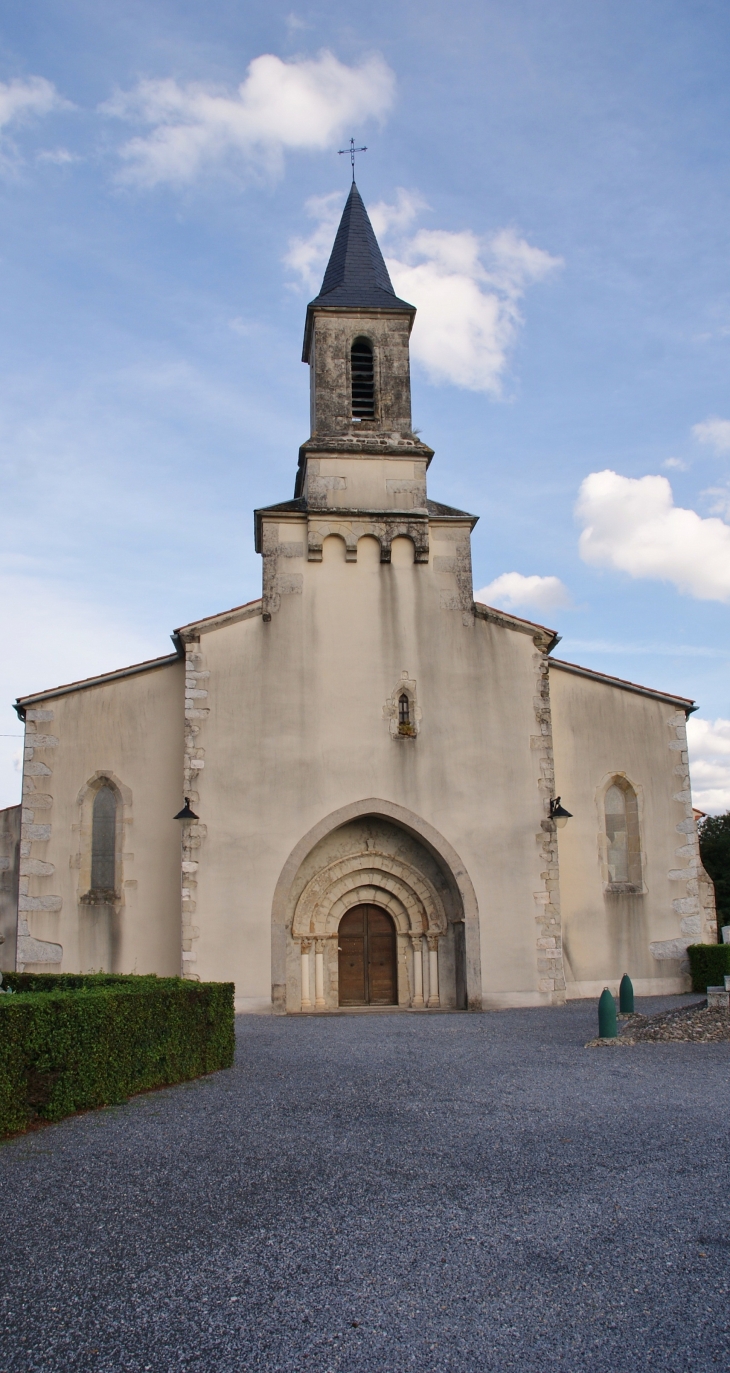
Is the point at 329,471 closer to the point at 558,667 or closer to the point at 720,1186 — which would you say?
the point at 558,667

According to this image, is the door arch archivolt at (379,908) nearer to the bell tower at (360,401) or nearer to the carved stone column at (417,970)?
the carved stone column at (417,970)

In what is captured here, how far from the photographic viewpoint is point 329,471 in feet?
54.3

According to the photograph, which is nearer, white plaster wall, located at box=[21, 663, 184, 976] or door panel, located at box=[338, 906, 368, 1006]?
white plaster wall, located at box=[21, 663, 184, 976]

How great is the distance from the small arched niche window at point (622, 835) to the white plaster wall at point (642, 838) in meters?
0.15

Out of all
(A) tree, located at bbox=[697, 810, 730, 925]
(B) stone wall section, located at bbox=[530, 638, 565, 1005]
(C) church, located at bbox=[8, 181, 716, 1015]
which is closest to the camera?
(C) church, located at bbox=[8, 181, 716, 1015]

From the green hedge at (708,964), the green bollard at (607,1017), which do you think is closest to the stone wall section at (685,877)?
the green hedge at (708,964)

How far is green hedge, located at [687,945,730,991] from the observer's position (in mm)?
15180

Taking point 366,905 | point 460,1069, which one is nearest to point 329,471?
point 366,905

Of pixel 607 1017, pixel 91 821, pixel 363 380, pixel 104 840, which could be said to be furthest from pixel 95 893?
pixel 363 380

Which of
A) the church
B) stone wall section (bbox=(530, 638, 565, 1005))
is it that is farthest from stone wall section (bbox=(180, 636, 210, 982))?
stone wall section (bbox=(530, 638, 565, 1005))

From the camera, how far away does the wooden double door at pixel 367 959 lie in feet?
51.2

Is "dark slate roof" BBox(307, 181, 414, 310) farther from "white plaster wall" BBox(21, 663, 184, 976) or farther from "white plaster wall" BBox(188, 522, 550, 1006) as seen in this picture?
"white plaster wall" BBox(21, 663, 184, 976)

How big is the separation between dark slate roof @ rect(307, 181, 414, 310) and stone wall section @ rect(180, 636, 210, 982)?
726cm

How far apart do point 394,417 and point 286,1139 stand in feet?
43.6
